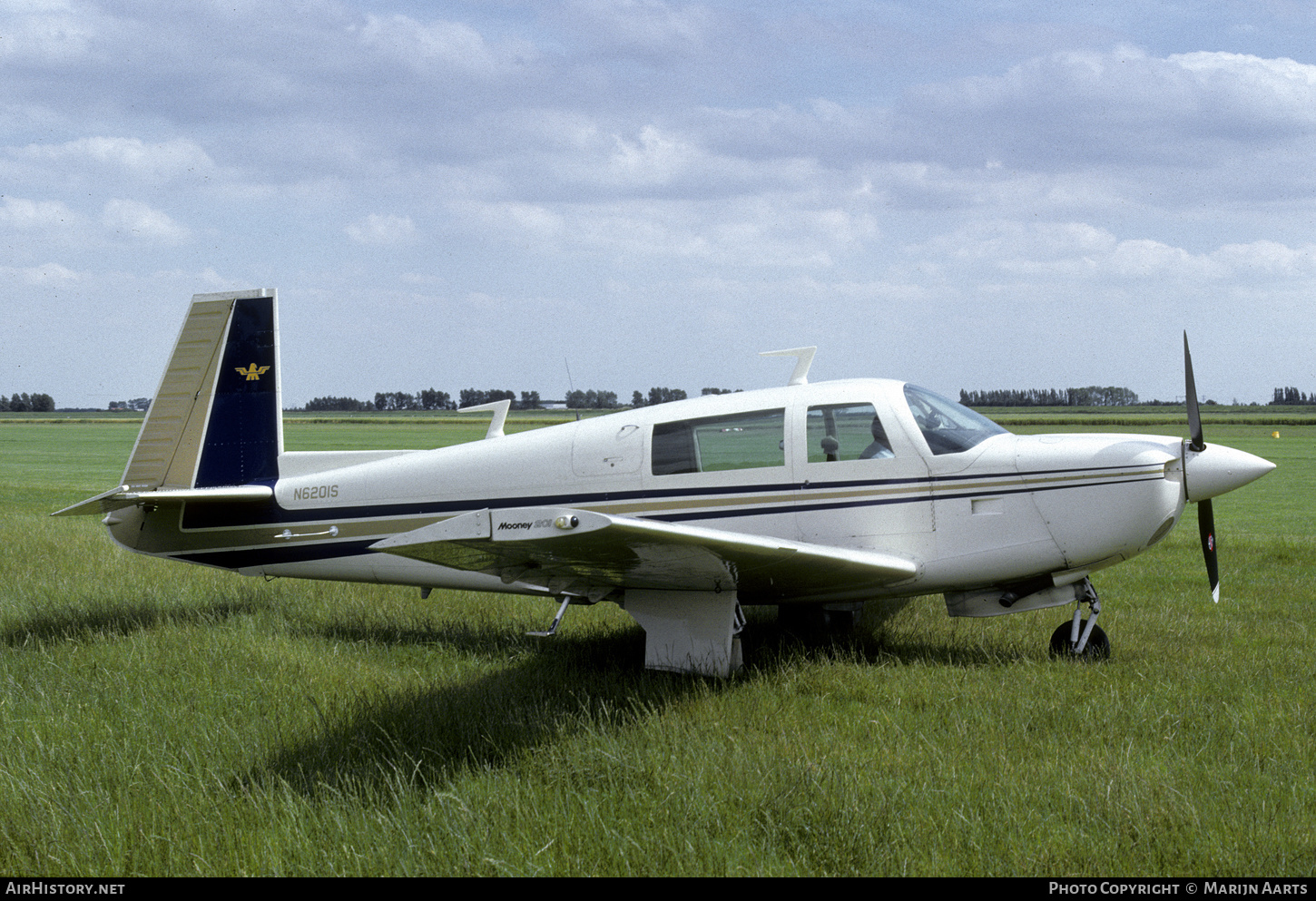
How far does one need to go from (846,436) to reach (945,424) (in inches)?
29.8

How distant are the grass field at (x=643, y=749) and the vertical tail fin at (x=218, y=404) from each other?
1.40 meters

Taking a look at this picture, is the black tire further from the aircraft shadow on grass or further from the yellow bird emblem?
the yellow bird emblem

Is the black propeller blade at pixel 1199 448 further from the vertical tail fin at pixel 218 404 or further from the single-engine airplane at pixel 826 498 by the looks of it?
the vertical tail fin at pixel 218 404

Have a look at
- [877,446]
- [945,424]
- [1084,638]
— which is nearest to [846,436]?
[877,446]

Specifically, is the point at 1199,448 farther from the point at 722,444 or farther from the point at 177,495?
the point at 177,495

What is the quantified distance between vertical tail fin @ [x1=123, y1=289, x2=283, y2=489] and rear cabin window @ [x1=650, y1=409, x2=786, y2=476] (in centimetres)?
378

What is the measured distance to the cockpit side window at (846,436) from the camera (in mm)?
6266

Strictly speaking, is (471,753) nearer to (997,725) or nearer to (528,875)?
(528,875)

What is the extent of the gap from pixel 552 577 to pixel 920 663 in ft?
8.89

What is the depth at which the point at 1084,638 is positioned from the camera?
634 cm

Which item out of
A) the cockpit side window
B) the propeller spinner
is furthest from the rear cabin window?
the propeller spinner

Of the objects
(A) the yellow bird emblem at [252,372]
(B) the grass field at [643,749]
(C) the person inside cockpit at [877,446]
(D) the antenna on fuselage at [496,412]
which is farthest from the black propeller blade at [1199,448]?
(A) the yellow bird emblem at [252,372]

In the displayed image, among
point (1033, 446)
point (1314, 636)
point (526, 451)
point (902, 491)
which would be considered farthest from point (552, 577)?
point (1314, 636)

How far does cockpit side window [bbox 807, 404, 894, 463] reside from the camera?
6266 mm
